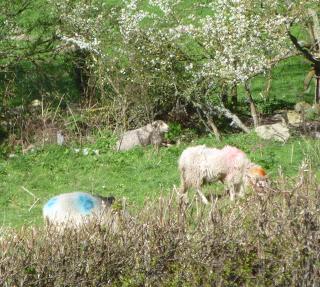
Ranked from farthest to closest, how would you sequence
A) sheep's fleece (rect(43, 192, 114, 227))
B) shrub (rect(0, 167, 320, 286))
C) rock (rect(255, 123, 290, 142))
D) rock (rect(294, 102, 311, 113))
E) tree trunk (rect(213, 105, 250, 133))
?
rock (rect(294, 102, 311, 113)) < tree trunk (rect(213, 105, 250, 133)) < rock (rect(255, 123, 290, 142)) < sheep's fleece (rect(43, 192, 114, 227)) < shrub (rect(0, 167, 320, 286))

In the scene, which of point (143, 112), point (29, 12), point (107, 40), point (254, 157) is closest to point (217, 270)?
point (254, 157)

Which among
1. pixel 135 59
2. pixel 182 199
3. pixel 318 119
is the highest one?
pixel 182 199

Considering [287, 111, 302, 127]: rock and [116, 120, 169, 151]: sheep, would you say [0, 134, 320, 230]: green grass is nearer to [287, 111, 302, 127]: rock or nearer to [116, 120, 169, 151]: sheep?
[116, 120, 169, 151]: sheep

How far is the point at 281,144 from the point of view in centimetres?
1515

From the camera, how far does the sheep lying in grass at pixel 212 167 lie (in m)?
12.1

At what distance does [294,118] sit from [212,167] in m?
5.66

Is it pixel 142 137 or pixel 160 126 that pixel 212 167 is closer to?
pixel 142 137

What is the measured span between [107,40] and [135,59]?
111cm

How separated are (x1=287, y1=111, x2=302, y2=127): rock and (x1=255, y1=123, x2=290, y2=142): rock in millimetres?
915

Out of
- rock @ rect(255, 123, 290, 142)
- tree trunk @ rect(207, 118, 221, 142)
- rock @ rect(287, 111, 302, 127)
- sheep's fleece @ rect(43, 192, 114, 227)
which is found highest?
sheep's fleece @ rect(43, 192, 114, 227)

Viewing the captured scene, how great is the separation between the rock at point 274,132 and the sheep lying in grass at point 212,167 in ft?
10.8

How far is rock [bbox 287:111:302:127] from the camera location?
1692 cm

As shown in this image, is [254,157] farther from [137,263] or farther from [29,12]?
[29,12]

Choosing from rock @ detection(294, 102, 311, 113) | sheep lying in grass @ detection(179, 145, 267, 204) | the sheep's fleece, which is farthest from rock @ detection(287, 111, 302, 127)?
the sheep's fleece
